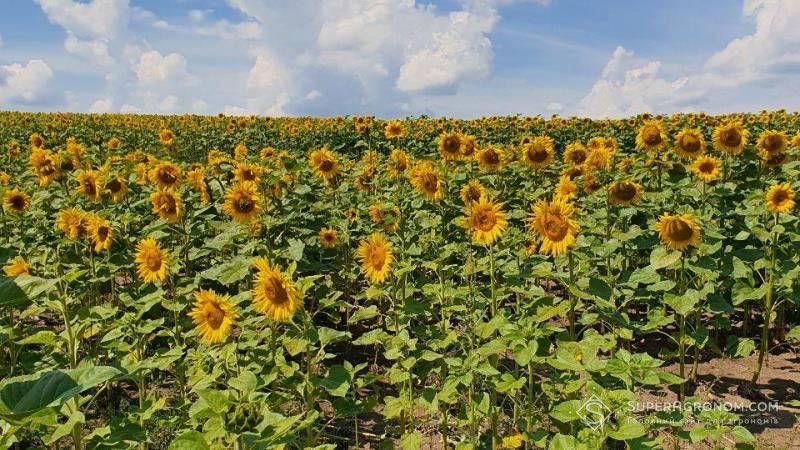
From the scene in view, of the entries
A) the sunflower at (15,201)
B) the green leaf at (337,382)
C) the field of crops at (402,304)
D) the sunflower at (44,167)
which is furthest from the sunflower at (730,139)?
the sunflower at (15,201)

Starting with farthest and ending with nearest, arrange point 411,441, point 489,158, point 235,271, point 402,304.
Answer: point 489,158, point 402,304, point 235,271, point 411,441

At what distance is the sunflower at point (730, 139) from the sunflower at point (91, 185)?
237 inches

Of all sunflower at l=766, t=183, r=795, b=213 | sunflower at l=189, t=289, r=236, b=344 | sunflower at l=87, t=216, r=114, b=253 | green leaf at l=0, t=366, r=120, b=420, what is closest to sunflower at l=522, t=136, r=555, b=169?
sunflower at l=766, t=183, r=795, b=213

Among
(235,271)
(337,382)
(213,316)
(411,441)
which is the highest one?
(235,271)

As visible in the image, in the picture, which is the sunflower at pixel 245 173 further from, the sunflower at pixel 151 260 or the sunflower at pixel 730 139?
the sunflower at pixel 730 139

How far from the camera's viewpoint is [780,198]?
4.32 m

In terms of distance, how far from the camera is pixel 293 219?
5016 mm

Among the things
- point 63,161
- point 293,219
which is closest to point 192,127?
point 63,161

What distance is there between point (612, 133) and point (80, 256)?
14071 millimetres

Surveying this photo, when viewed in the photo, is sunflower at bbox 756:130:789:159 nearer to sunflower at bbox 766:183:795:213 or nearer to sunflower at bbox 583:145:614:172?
sunflower at bbox 583:145:614:172

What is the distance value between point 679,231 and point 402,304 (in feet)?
6.34

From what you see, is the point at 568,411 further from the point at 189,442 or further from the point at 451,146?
the point at 451,146

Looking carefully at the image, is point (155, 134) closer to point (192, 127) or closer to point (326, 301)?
point (192, 127)


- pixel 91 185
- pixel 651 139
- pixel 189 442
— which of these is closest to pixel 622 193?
pixel 651 139
